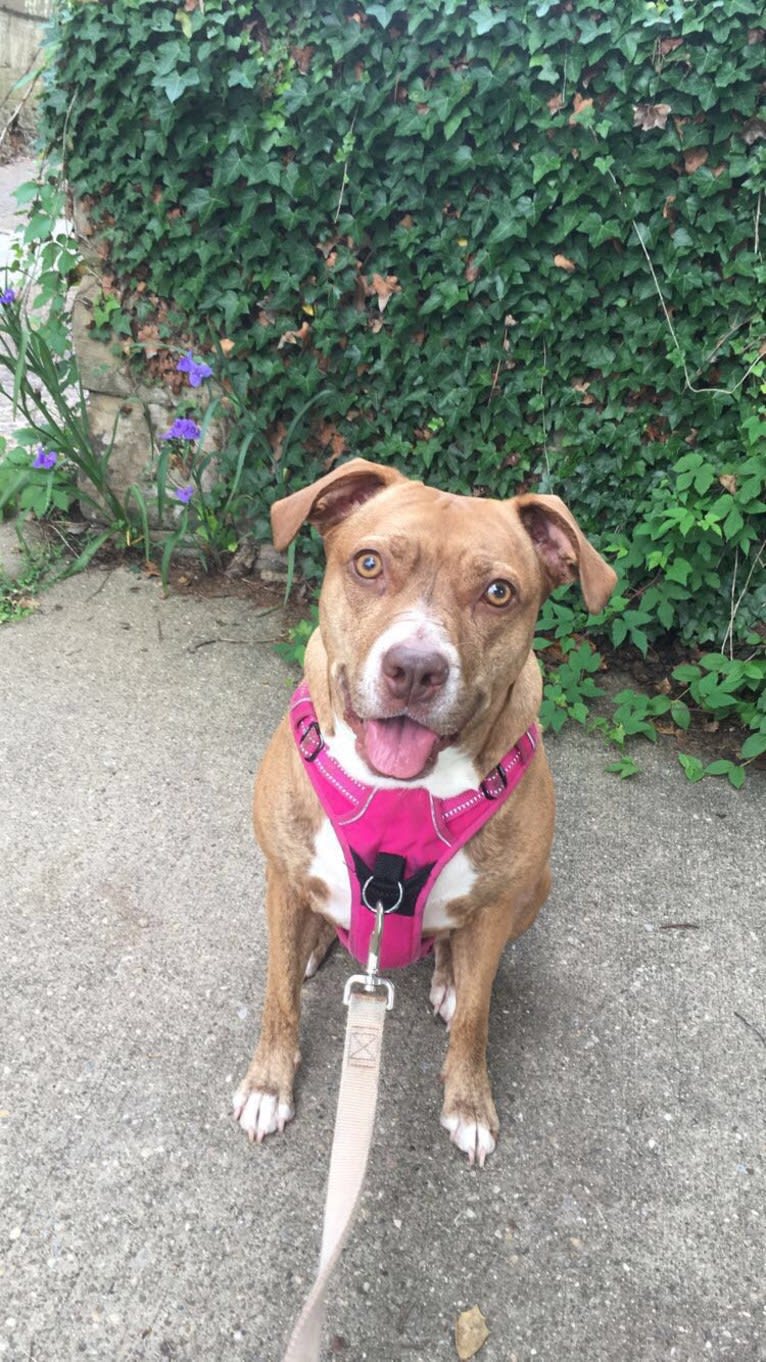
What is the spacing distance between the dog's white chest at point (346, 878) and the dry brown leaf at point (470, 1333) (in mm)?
850

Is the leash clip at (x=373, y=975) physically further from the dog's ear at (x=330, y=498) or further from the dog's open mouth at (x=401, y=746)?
the dog's ear at (x=330, y=498)

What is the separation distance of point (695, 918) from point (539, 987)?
70 centimetres

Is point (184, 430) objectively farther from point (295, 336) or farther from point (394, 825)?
point (394, 825)

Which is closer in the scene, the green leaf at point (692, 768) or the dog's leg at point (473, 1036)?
the dog's leg at point (473, 1036)

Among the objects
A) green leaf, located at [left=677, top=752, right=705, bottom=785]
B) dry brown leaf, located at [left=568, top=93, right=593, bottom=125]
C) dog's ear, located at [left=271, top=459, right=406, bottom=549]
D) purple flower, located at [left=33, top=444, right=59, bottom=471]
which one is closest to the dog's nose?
dog's ear, located at [left=271, top=459, right=406, bottom=549]

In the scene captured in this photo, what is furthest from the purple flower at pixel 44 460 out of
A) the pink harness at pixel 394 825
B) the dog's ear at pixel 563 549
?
the dog's ear at pixel 563 549

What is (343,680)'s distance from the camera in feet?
6.40

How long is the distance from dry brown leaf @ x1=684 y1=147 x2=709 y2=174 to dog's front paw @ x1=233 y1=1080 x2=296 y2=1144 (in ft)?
11.9

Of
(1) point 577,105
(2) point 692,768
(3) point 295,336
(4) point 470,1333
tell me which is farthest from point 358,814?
(1) point 577,105

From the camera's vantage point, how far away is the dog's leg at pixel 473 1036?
230 cm

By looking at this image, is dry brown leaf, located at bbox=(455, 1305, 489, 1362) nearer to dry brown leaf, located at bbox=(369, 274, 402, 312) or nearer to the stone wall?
dry brown leaf, located at bbox=(369, 274, 402, 312)

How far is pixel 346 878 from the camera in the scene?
2150 mm

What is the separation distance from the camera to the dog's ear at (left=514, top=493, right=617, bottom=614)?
6.88 feet

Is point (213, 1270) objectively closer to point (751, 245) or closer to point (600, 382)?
point (600, 382)
